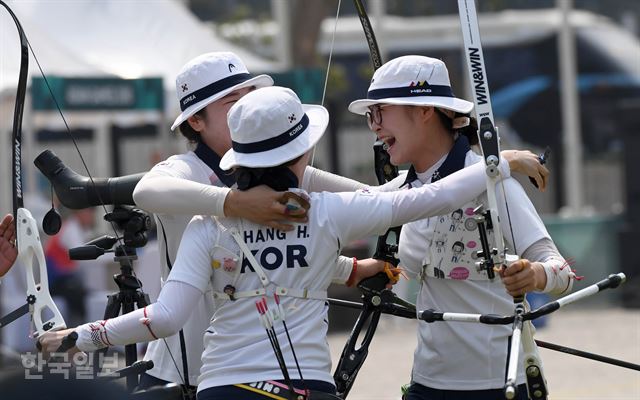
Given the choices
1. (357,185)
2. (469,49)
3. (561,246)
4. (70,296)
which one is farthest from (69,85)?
(469,49)

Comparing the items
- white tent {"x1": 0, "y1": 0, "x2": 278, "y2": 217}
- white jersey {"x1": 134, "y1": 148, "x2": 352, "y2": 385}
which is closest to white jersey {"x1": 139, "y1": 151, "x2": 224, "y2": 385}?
white jersey {"x1": 134, "y1": 148, "x2": 352, "y2": 385}

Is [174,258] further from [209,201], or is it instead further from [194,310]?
[209,201]

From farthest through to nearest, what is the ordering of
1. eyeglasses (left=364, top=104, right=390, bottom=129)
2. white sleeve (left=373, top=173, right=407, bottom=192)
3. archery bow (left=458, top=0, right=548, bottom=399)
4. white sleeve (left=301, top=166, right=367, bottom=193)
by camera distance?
A: 1. white sleeve (left=301, top=166, right=367, bottom=193)
2. white sleeve (left=373, top=173, right=407, bottom=192)
3. eyeglasses (left=364, top=104, right=390, bottom=129)
4. archery bow (left=458, top=0, right=548, bottom=399)

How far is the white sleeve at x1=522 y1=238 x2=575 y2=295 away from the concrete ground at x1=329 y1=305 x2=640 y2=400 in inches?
206

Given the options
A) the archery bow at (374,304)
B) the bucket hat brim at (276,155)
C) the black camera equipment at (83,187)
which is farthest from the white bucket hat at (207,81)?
the bucket hat brim at (276,155)

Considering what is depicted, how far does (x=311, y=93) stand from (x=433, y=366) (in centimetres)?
979

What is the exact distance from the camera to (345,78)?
21219mm

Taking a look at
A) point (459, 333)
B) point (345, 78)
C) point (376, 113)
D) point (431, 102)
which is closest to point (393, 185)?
point (376, 113)

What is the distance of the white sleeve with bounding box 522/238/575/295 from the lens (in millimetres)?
3838

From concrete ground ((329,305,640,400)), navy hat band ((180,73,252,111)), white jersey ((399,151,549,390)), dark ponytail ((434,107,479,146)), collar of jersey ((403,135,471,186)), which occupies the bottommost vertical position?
concrete ground ((329,305,640,400))

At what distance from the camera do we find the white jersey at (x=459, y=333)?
4215 millimetres

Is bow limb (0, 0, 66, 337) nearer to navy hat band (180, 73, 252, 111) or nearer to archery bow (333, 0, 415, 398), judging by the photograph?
navy hat band (180, 73, 252, 111)

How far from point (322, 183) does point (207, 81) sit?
53cm

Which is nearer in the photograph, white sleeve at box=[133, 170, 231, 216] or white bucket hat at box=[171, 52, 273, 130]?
white sleeve at box=[133, 170, 231, 216]
